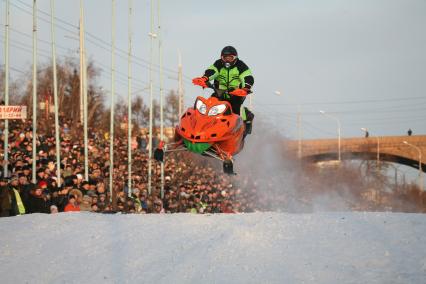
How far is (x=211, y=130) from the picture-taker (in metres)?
18.3

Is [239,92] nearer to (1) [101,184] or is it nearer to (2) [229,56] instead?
(2) [229,56]

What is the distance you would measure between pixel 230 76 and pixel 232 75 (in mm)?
59

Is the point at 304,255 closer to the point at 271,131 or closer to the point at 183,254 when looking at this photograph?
the point at 183,254

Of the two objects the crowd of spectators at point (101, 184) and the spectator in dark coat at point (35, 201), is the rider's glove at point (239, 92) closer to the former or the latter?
the crowd of spectators at point (101, 184)

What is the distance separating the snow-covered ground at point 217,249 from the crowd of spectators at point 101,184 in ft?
14.3

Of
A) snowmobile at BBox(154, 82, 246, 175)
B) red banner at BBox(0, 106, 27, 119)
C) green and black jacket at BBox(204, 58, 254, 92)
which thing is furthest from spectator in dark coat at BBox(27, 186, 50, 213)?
green and black jacket at BBox(204, 58, 254, 92)

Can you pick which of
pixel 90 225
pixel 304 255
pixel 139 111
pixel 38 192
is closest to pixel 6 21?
pixel 38 192

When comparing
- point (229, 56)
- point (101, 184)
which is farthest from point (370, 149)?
point (229, 56)

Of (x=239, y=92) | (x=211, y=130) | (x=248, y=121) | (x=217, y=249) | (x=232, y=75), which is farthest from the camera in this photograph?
(x=248, y=121)

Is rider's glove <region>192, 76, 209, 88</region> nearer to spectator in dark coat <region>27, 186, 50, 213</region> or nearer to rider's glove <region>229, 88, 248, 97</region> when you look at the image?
rider's glove <region>229, 88, 248, 97</region>

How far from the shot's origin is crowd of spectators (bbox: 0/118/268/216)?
1958 cm

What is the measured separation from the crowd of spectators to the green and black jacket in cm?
486

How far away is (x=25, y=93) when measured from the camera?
4994 centimetres

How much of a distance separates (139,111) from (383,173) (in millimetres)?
28104
